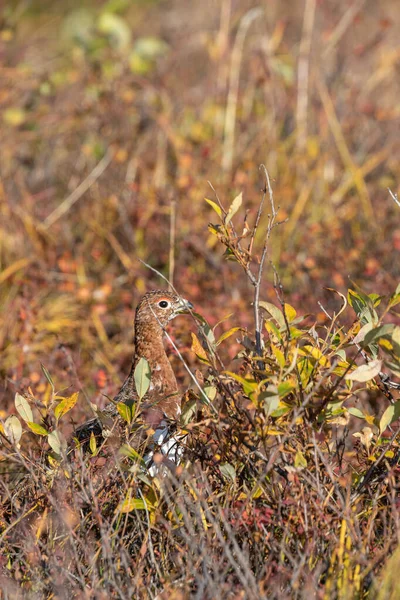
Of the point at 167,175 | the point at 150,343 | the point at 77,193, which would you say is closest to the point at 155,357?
the point at 150,343

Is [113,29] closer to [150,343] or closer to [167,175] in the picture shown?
[167,175]

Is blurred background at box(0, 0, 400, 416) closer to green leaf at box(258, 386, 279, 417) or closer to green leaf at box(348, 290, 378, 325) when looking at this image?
green leaf at box(348, 290, 378, 325)

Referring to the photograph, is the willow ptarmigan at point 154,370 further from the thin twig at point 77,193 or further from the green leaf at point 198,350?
the thin twig at point 77,193

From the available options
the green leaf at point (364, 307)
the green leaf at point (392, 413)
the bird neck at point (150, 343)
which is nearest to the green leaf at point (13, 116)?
the bird neck at point (150, 343)

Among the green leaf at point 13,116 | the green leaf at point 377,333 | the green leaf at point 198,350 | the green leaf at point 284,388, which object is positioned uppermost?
the green leaf at point 377,333

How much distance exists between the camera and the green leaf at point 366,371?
8.95 feet

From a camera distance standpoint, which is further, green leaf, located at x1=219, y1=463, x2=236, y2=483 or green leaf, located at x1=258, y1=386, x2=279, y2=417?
green leaf, located at x1=219, y1=463, x2=236, y2=483

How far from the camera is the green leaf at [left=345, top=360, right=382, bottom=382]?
2729mm

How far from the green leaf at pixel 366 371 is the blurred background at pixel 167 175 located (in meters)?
2.40

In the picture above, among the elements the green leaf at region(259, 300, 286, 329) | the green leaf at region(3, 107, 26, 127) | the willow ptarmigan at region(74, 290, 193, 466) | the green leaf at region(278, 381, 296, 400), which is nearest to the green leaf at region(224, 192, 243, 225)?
the green leaf at region(259, 300, 286, 329)

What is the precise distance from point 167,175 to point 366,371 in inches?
167

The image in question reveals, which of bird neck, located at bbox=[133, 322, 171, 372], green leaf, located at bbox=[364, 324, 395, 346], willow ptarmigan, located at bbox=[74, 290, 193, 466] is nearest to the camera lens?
green leaf, located at bbox=[364, 324, 395, 346]

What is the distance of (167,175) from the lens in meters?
6.77

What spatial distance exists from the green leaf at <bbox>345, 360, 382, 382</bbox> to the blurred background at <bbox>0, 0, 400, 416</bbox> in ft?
7.87
